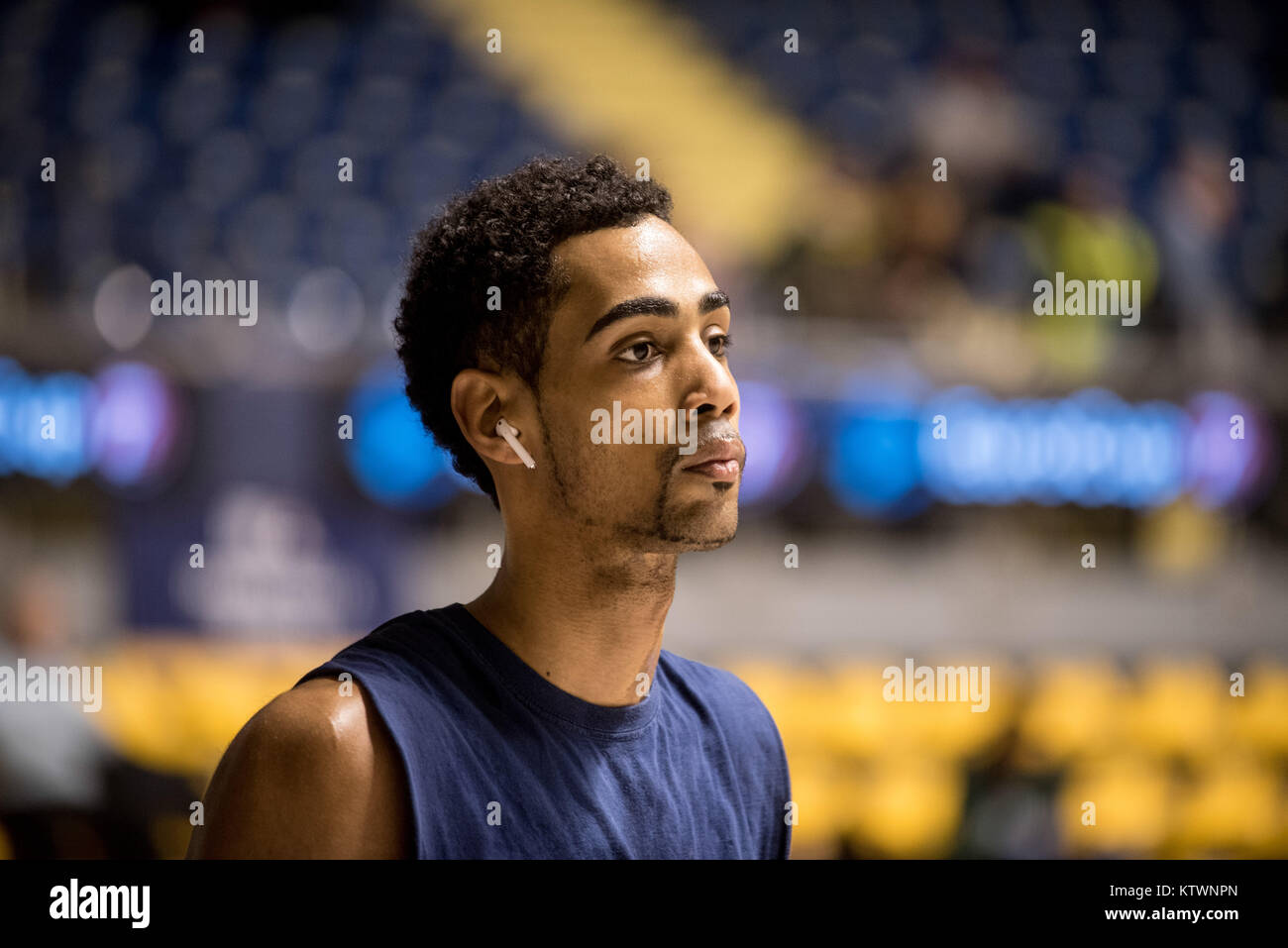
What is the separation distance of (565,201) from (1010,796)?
3.71 meters

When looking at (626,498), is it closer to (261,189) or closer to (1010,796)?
(1010,796)

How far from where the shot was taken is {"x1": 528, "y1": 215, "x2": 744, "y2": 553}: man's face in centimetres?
130

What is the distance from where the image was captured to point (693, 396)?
1.30 m

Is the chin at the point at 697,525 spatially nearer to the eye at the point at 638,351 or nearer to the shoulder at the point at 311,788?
the eye at the point at 638,351

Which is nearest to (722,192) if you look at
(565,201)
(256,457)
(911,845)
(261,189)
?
(261,189)

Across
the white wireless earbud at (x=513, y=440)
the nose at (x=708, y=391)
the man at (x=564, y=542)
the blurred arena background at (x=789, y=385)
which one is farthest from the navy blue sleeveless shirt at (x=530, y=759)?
the blurred arena background at (x=789, y=385)

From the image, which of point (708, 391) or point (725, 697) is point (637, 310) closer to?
point (708, 391)

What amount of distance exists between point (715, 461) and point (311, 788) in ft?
1.74

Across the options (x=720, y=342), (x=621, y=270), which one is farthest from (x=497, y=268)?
(x=720, y=342)

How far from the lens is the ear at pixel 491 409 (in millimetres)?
1353

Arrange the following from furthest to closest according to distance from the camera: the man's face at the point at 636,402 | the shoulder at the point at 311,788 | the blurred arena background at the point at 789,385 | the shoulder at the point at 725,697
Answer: the blurred arena background at the point at 789,385
the shoulder at the point at 725,697
the man's face at the point at 636,402
the shoulder at the point at 311,788

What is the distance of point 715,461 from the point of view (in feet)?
4.29

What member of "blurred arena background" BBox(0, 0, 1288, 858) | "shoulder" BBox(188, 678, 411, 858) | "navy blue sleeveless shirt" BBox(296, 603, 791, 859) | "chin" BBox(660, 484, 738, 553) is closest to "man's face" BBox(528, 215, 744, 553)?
"chin" BBox(660, 484, 738, 553)

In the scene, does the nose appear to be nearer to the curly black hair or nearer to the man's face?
the man's face
